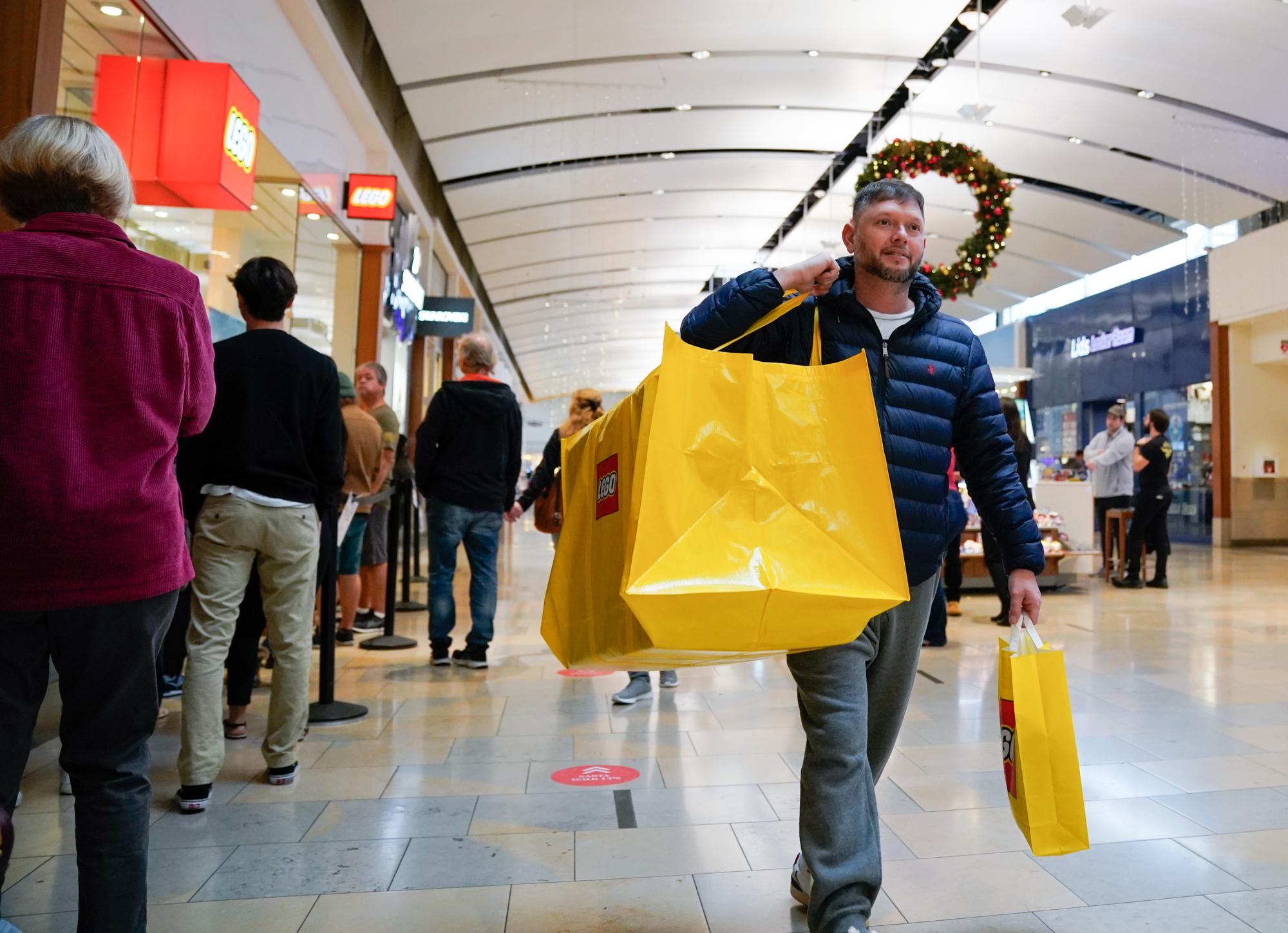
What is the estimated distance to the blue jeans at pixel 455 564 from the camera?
502cm

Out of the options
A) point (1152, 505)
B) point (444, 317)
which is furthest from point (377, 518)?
point (1152, 505)

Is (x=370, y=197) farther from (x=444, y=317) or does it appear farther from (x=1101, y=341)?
(x=1101, y=341)

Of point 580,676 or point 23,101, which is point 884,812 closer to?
point 580,676

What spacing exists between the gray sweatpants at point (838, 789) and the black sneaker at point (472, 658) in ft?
11.1

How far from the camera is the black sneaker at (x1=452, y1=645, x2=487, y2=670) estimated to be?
5.08 m

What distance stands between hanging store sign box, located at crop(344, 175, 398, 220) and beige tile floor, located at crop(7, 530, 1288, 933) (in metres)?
4.72

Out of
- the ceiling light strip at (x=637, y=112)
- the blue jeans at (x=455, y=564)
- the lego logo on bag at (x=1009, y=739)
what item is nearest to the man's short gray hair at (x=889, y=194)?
the lego logo on bag at (x=1009, y=739)

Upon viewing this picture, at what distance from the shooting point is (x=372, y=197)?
827 centimetres

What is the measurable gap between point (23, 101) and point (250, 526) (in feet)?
Answer: 4.71

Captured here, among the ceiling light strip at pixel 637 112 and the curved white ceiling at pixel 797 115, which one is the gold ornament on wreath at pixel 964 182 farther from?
the ceiling light strip at pixel 637 112

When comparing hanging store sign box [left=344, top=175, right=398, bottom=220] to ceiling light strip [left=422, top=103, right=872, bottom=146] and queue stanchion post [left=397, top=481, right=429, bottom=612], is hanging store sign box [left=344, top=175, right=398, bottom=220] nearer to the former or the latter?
queue stanchion post [left=397, top=481, right=429, bottom=612]

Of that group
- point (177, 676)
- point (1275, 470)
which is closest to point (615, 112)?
point (177, 676)

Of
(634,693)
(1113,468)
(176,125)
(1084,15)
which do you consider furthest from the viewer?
(1113,468)

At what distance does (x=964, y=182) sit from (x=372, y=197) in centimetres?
599
